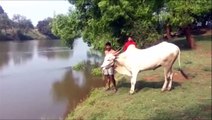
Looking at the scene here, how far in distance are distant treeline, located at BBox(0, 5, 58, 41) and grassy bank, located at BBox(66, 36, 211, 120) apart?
6492cm

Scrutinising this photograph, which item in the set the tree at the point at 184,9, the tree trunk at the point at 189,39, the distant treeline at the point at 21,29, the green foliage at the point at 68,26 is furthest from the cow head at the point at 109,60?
the distant treeline at the point at 21,29

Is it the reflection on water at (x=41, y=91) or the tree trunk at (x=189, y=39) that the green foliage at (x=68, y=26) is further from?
the tree trunk at (x=189, y=39)

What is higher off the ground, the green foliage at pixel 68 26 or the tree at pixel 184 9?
the tree at pixel 184 9

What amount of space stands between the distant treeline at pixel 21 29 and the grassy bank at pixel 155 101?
64923mm

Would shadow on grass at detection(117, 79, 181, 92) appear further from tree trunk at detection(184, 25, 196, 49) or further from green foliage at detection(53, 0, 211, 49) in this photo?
tree trunk at detection(184, 25, 196, 49)

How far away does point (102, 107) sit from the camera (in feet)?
32.0

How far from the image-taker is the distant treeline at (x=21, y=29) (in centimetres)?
7825

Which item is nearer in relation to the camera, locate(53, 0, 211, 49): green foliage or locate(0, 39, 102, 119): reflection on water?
locate(0, 39, 102, 119): reflection on water

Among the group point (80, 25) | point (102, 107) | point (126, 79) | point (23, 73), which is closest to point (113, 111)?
point (102, 107)

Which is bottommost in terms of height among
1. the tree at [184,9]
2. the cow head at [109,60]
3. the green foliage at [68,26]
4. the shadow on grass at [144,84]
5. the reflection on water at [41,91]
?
the reflection on water at [41,91]

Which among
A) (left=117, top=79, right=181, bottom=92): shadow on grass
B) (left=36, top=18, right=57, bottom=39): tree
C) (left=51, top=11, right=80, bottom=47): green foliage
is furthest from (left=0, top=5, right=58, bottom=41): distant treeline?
(left=117, top=79, right=181, bottom=92): shadow on grass

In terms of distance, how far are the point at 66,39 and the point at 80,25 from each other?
140cm

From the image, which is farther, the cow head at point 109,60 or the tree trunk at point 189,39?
the tree trunk at point 189,39

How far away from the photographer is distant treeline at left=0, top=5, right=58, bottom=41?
78.2 metres
